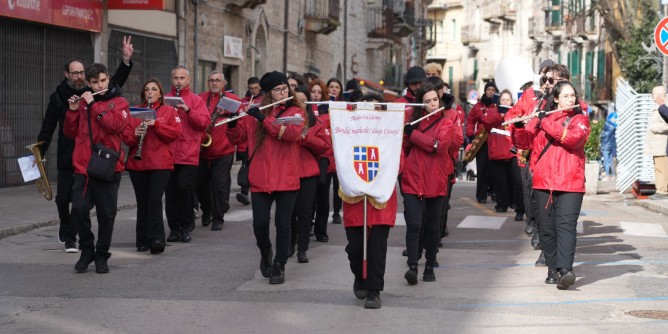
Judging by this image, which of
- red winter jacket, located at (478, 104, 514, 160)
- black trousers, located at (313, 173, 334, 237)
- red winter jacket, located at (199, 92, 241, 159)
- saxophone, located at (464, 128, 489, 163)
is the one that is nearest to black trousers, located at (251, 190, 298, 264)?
black trousers, located at (313, 173, 334, 237)

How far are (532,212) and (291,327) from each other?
21.6 feet

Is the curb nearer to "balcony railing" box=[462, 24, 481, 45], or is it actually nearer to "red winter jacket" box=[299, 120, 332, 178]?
"red winter jacket" box=[299, 120, 332, 178]

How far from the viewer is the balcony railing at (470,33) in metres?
89.1

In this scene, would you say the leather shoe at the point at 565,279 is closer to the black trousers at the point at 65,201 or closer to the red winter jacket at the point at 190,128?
the red winter jacket at the point at 190,128

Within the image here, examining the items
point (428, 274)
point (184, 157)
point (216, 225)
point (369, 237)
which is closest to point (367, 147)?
point (369, 237)

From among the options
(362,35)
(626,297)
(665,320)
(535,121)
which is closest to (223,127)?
(535,121)

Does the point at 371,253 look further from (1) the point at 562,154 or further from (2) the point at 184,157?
(2) the point at 184,157

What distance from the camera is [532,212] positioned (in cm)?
1440

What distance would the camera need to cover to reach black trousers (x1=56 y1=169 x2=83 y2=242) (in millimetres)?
12250

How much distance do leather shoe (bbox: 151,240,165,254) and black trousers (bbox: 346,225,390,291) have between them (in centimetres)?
335

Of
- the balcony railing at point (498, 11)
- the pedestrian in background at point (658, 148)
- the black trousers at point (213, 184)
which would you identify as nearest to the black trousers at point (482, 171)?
the pedestrian in background at point (658, 148)

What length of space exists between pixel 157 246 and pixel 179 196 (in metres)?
1.38

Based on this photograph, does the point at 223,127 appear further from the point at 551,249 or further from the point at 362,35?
the point at 362,35

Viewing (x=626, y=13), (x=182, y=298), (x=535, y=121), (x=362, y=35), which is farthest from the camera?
(x=362, y=35)
